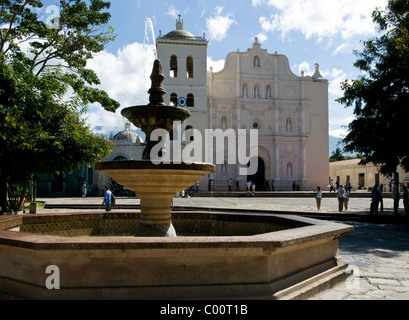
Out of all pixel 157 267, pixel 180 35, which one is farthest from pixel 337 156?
pixel 157 267

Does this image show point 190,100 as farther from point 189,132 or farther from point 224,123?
point 224,123

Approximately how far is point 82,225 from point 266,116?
30.5 m

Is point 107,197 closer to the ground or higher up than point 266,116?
closer to the ground

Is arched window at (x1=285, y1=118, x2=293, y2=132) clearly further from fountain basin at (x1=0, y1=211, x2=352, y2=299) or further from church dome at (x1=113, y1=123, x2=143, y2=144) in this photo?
fountain basin at (x1=0, y1=211, x2=352, y2=299)

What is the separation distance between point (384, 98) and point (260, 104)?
2295cm

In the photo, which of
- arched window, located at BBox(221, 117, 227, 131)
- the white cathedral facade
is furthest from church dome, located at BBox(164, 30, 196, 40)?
arched window, located at BBox(221, 117, 227, 131)

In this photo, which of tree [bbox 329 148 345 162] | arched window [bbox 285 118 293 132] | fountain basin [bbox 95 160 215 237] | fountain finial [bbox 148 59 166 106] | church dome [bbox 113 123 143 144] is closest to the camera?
fountain basin [bbox 95 160 215 237]

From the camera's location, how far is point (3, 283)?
359 centimetres

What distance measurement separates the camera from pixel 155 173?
4.62m

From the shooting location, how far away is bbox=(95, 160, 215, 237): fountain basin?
4547 mm

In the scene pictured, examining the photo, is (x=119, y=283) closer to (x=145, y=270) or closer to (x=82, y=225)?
(x=145, y=270)

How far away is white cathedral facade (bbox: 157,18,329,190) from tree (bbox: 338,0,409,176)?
19651 mm

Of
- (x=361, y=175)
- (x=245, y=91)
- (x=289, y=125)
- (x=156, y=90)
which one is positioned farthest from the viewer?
(x=361, y=175)

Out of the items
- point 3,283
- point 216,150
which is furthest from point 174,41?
point 3,283
